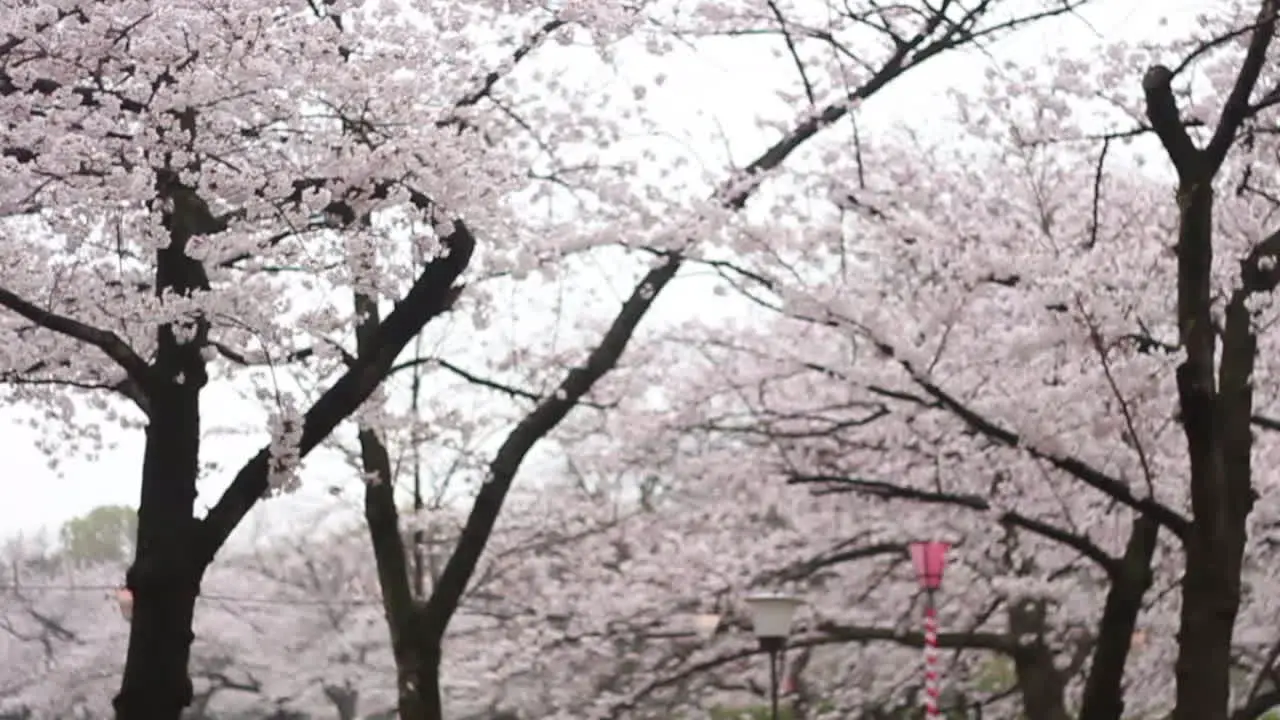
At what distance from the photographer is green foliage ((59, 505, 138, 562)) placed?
2661cm

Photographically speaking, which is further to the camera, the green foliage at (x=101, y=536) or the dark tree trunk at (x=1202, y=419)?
the green foliage at (x=101, y=536)

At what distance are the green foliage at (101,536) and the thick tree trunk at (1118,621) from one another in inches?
813

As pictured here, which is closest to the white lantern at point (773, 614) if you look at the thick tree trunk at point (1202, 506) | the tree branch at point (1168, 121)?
the thick tree trunk at point (1202, 506)

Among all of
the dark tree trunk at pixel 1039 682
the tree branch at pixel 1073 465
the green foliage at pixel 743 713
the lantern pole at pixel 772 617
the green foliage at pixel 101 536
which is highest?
the green foliage at pixel 101 536

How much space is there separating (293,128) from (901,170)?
651cm

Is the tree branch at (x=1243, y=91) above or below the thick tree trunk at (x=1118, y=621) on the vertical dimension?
above

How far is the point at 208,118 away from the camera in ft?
22.0

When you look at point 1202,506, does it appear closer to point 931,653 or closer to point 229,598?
point 931,653

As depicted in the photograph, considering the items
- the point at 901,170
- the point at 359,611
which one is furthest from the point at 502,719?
the point at 901,170

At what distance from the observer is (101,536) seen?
27391 mm

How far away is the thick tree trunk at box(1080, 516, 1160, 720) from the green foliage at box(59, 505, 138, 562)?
20646 millimetres

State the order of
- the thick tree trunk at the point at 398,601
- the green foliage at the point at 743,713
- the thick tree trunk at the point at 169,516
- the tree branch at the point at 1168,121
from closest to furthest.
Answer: the tree branch at the point at 1168,121 < the thick tree trunk at the point at 169,516 < the thick tree trunk at the point at 398,601 < the green foliage at the point at 743,713

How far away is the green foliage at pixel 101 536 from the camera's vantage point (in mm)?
26609

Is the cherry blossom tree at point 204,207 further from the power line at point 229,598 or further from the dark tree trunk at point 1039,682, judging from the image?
the power line at point 229,598
